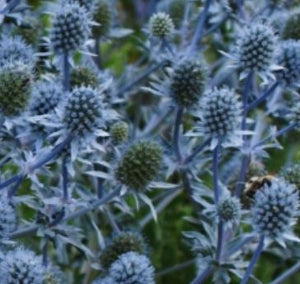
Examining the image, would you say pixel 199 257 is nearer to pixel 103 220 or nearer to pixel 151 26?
pixel 103 220

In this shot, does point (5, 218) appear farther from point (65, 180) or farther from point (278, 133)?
point (278, 133)

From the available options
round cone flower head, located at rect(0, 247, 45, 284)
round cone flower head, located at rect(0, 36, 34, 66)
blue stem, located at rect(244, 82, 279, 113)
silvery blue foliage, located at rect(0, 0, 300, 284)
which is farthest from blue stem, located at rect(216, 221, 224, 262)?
round cone flower head, located at rect(0, 36, 34, 66)

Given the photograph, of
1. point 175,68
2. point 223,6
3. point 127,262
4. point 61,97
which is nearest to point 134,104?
point 223,6

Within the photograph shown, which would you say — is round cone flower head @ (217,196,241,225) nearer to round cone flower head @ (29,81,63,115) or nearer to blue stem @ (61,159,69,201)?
blue stem @ (61,159,69,201)

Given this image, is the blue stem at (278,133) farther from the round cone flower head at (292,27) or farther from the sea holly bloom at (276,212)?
the round cone flower head at (292,27)

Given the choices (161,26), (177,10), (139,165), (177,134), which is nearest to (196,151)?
(177,134)

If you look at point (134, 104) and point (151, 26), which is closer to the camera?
point (151, 26)
